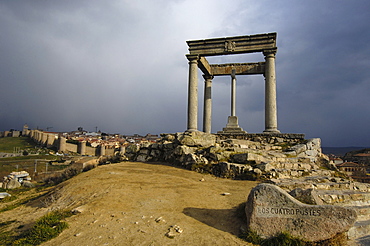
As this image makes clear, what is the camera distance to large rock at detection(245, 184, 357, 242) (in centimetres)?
467

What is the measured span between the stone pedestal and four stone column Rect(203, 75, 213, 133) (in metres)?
3.26

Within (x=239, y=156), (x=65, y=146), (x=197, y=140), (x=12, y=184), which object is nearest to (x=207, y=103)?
(x=197, y=140)

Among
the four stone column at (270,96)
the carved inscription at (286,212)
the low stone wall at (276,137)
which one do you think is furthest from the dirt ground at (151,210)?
the four stone column at (270,96)

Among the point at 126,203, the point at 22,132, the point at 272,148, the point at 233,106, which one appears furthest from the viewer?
the point at 22,132

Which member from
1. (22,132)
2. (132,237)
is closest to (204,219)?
(132,237)

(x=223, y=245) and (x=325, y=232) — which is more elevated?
(x=325, y=232)

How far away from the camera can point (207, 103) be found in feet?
75.6

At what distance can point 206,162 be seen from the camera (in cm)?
1202

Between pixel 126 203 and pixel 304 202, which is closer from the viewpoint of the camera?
pixel 304 202

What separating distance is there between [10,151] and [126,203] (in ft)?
235

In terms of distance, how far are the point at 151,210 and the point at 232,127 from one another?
14133 mm

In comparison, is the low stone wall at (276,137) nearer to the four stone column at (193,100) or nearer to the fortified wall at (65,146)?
the four stone column at (193,100)

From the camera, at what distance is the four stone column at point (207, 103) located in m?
23.0

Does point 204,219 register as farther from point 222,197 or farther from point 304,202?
point 304,202
